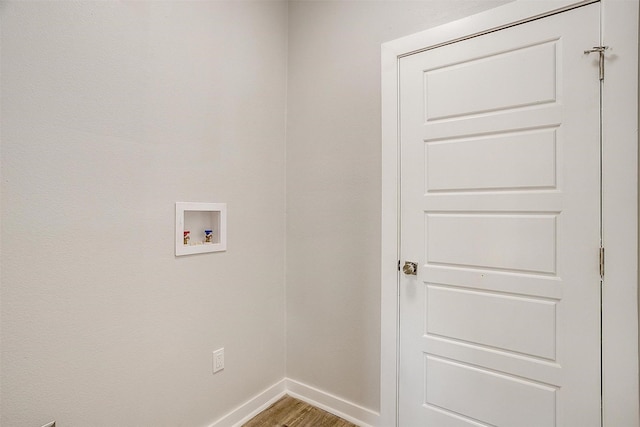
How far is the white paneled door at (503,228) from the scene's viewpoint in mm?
1235

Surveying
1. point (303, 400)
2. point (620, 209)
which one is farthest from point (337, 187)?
point (303, 400)

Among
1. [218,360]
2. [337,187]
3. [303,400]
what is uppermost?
[337,187]

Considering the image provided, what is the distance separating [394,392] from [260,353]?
822 mm

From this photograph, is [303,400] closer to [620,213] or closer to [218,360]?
[218,360]

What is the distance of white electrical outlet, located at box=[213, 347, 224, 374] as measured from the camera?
5.52 feet

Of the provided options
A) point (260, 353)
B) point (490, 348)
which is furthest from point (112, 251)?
point (490, 348)

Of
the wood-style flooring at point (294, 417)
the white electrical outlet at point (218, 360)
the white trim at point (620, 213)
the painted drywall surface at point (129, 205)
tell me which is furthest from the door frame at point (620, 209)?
the white electrical outlet at point (218, 360)

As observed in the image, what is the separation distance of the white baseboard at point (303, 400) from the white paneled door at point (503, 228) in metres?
0.26

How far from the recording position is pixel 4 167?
1.03m

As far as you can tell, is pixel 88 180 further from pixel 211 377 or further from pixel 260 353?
pixel 260 353

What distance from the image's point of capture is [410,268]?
63.2 inches

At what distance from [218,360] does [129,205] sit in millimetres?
940

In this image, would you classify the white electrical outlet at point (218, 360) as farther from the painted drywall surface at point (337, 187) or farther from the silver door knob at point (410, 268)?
the silver door knob at point (410, 268)

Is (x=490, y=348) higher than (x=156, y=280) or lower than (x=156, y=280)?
lower
